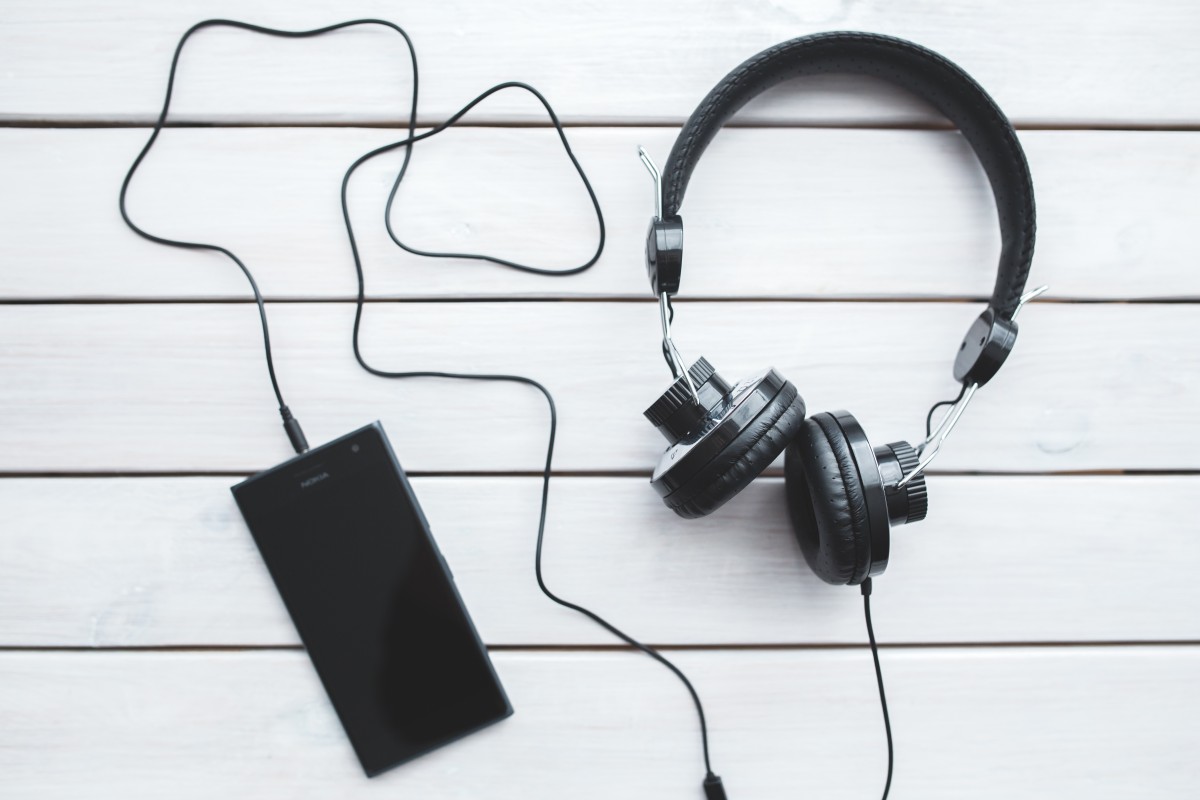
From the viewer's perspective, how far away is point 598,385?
67 cm

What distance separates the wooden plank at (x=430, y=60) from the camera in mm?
668

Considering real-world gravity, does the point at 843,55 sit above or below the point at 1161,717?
above

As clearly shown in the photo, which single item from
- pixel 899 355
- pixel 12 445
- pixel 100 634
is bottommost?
pixel 100 634

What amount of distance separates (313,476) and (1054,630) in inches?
25.6

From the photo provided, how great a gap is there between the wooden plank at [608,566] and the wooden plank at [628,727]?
0.03 m

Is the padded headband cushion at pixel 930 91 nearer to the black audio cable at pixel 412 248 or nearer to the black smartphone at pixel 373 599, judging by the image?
the black audio cable at pixel 412 248

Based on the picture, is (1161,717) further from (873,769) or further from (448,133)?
(448,133)

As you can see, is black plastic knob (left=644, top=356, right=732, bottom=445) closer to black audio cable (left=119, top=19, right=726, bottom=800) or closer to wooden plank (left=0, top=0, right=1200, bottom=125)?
black audio cable (left=119, top=19, right=726, bottom=800)

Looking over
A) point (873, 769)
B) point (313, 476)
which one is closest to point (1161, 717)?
point (873, 769)

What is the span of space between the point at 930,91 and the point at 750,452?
0.33 metres

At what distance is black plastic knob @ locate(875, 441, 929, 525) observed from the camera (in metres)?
0.56

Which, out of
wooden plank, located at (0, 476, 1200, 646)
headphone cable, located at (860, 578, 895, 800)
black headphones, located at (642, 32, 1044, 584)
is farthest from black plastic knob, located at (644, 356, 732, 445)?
headphone cable, located at (860, 578, 895, 800)

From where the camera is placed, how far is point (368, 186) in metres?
0.67

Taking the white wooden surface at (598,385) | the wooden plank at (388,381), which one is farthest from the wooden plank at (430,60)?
the wooden plank at (388,381)
